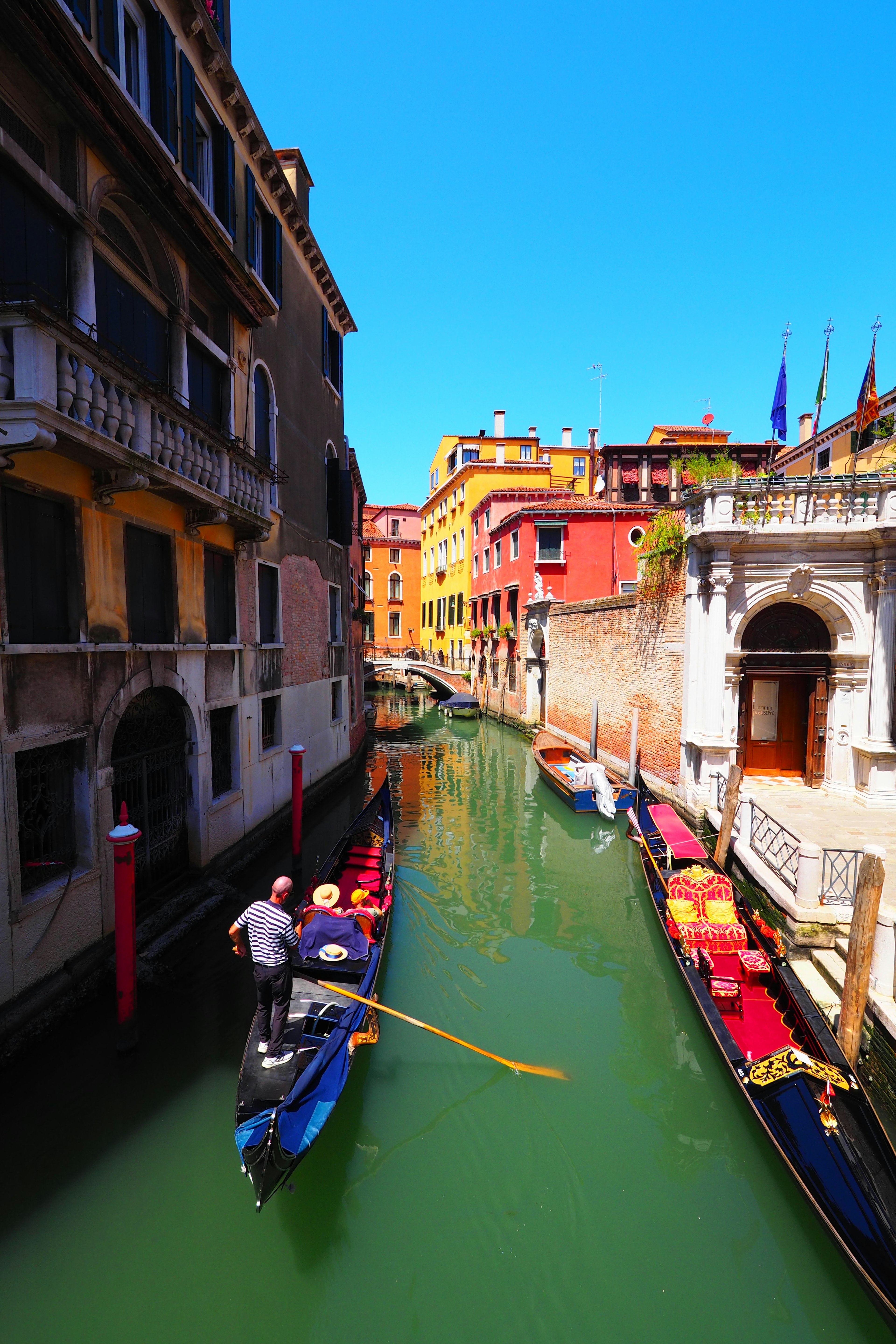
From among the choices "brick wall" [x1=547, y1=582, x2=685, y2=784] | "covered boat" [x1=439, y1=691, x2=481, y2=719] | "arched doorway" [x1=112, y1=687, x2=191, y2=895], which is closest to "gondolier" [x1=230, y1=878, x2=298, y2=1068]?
"arched doorway" [x1=112, y1=687, x2=191, y2=895]

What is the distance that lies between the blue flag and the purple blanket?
11.1 meters

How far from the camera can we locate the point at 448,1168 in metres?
3.84

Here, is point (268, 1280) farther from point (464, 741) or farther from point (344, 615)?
point (464, 741)

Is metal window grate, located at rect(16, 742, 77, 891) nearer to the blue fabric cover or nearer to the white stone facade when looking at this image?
the blue fabric cover

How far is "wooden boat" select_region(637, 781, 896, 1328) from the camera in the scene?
3.16 metres

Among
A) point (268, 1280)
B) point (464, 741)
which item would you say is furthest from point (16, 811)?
point (464, 741)

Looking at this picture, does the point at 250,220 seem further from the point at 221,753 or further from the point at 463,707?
the point at 463,707

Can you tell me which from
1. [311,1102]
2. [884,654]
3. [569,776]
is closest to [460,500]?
[569,776]

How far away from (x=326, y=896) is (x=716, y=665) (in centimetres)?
671

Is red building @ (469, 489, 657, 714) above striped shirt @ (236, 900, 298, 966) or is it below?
above

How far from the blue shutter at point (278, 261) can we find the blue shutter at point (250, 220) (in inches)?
25.5

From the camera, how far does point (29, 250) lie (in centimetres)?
448

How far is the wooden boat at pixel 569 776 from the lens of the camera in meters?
11.0

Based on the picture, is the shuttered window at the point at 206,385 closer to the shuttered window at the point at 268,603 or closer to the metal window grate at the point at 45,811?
the shuttered window at the point at 268,603
